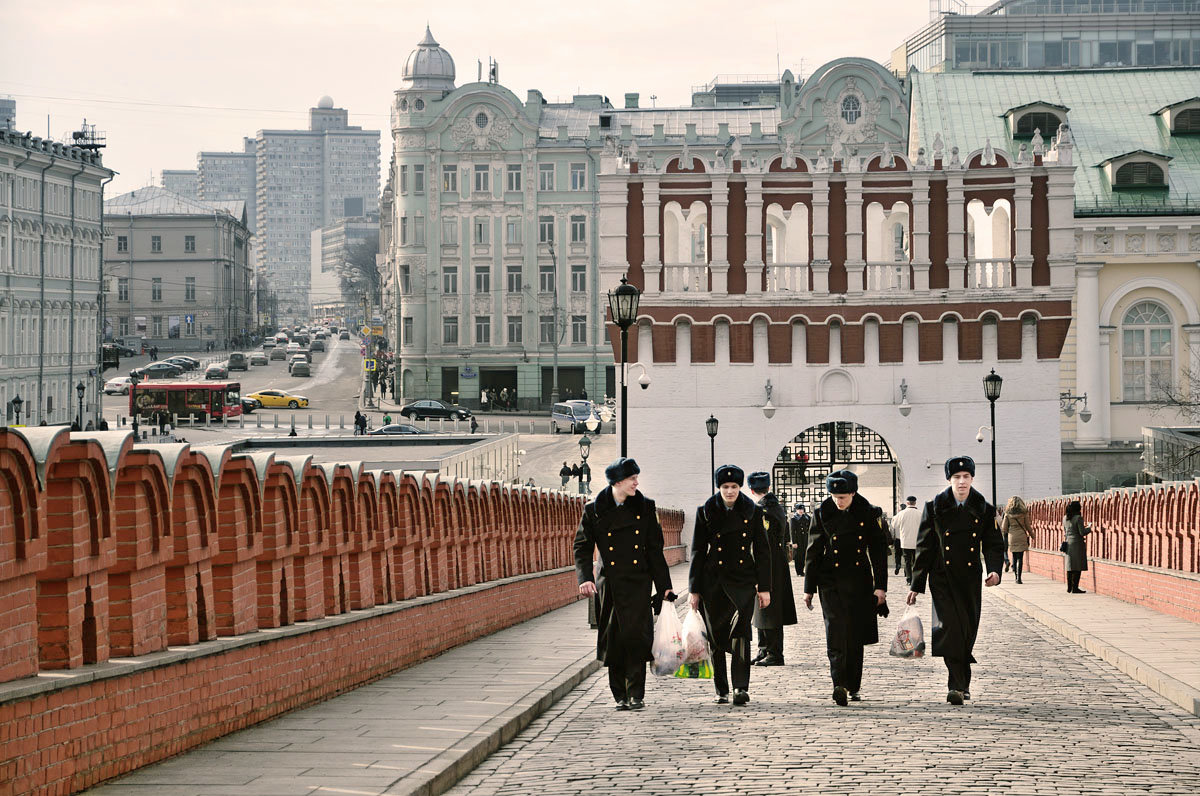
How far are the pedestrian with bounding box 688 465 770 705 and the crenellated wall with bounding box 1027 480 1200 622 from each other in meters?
8.47

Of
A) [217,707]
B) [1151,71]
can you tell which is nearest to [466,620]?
[217,707]

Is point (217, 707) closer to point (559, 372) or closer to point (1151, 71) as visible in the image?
point (1151, 71)

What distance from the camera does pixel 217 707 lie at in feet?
34.2

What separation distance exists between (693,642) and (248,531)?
3.42 metres

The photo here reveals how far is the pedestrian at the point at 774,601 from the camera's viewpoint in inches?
586

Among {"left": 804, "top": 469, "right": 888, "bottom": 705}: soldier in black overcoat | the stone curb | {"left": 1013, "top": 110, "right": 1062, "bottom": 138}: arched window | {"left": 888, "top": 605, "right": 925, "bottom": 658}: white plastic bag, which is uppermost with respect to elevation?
{"left": 1013, "top": 110, "right": 1062, "bottom": 138}: arched window

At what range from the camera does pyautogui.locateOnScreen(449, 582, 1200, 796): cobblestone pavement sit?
948cm

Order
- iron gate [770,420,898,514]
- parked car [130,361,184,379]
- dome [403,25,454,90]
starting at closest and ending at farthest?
1. iron gate [770,420,898,514]
2. dome [403,25,454,90]
3. parked car [130,361,184,379]

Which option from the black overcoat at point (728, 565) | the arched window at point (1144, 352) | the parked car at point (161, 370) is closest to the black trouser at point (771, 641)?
the black overcoat at point (728, 565)

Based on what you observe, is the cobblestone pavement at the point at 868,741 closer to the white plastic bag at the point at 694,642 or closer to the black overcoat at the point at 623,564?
the white plastic bag at the point at 694,642

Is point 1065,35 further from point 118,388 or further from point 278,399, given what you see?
point 118,388

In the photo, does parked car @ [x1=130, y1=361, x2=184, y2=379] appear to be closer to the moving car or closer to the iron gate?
the moving car

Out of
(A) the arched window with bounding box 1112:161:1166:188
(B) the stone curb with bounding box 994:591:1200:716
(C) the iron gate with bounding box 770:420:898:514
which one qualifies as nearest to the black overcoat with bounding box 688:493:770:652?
(B) the stone curb with bounding box 994:591:1200:716

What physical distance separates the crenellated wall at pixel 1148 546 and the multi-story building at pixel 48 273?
1291 cm
